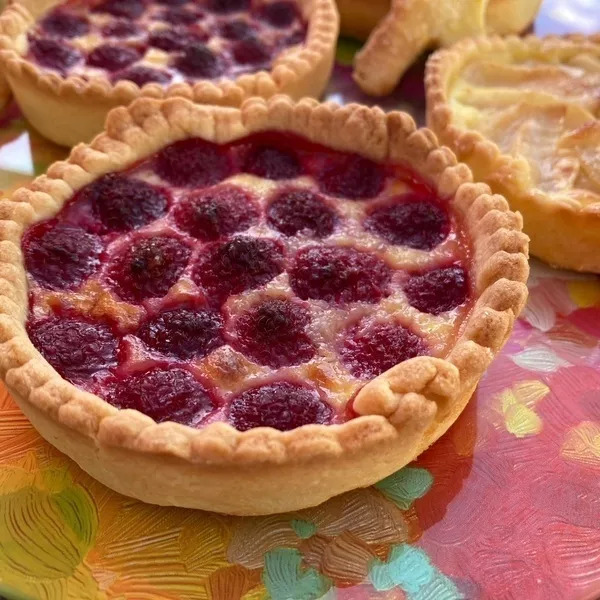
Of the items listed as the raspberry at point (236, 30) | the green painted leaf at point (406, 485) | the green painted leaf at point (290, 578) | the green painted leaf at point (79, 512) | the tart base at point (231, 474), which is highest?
the raspberry at point (236, 30)

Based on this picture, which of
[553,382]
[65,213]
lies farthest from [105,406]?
[553,382]

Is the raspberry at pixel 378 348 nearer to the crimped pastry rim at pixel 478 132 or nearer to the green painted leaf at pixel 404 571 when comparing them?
the green painted leaf at pixel 404 571

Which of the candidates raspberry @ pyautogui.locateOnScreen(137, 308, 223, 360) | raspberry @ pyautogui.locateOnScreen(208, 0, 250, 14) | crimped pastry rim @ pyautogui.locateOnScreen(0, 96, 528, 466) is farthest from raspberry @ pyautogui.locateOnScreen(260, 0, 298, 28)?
raspberry @ pyautogui.locateOnScreen(137, 308, 223, 360)

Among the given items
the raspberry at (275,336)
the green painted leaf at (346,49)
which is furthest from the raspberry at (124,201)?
the green painted leaf at (346,49)

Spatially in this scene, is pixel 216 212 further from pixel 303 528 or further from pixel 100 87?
pixel 303 528

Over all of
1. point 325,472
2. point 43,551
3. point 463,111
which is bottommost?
point 43,551

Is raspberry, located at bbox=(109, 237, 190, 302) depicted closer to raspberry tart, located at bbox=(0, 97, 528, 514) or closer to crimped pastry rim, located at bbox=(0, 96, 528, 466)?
raspberry tart, located at bbox=(0, 97, 528, 514)

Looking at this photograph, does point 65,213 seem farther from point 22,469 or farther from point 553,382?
point 553,382
